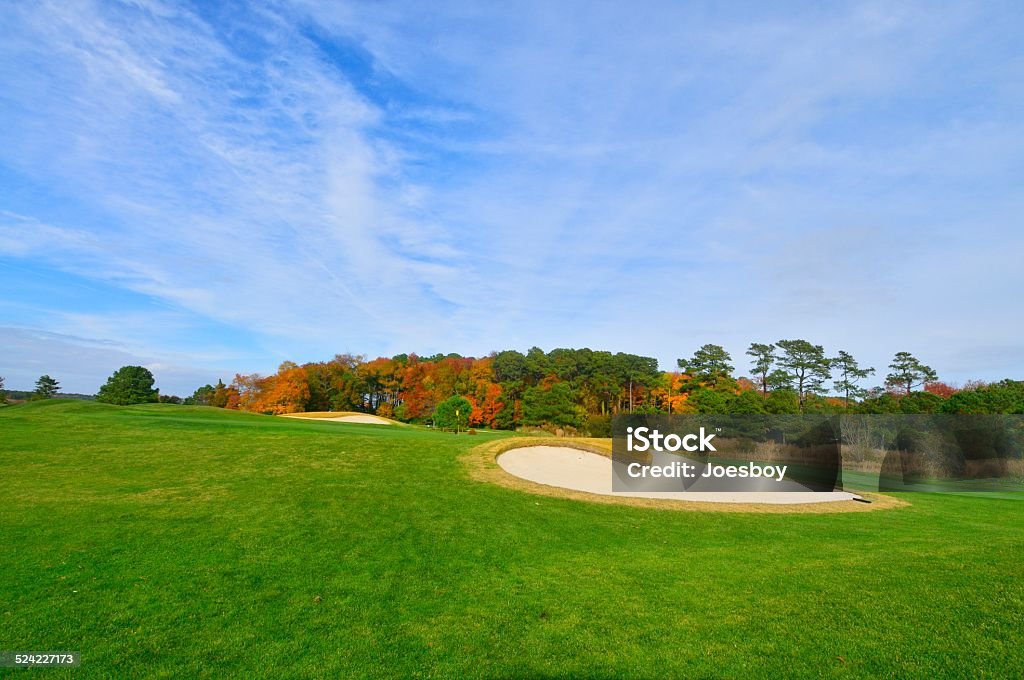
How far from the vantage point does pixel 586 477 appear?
1422cm

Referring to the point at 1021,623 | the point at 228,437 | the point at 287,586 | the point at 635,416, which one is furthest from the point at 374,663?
the point at 635,416

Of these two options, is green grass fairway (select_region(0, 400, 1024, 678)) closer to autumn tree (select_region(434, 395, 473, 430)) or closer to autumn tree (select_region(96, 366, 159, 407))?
autumn tree (select_region(434, 395, 473, 430))

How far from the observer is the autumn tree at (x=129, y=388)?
57.5 meters

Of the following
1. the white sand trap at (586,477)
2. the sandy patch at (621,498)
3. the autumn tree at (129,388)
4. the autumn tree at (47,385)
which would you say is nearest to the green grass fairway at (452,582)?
the sandy patch at (621,498)

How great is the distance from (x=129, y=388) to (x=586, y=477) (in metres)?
66.0

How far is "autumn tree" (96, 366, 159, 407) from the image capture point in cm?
5747

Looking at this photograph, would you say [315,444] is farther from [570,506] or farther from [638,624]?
[638,624]

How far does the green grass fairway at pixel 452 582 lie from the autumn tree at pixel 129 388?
5828 centimetres

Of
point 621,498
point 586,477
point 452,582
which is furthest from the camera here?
point 586,477

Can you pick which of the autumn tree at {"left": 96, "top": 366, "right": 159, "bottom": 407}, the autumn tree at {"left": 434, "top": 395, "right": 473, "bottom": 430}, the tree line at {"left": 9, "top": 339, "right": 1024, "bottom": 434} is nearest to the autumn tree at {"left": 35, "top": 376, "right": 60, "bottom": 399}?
the tree line at {"left": 9, "top": 339, "right": 1024, "bottom": 434}

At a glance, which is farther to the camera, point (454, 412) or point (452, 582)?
point (454, 412)

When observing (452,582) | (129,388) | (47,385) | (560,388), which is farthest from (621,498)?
(47,385)

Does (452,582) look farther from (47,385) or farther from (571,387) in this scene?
(47,385)

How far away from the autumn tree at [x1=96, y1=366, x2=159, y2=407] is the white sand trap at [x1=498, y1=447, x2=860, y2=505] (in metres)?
61.7
